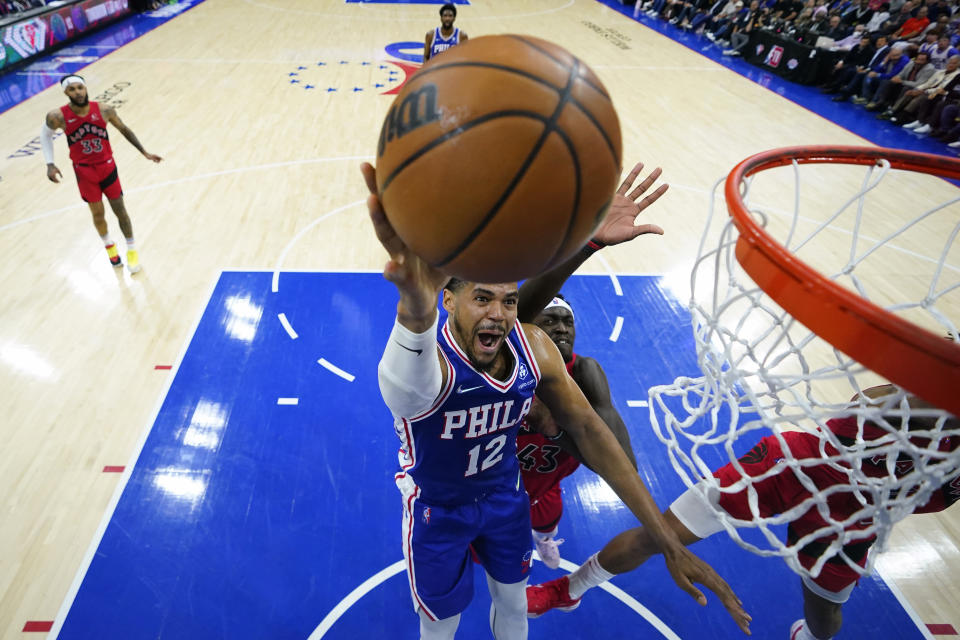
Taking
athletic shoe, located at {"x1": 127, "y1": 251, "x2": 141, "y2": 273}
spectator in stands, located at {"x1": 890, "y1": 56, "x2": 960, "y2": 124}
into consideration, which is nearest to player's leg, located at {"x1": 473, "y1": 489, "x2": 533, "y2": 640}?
athletic shoe, located at {"x1": 127, "y1": 251, "x2": 141, "y2": 273}

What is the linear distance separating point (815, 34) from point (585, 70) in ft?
45.2

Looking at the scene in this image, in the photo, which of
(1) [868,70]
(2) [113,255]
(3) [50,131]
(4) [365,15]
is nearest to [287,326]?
(2) [113,255]

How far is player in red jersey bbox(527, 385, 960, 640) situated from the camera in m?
2.32

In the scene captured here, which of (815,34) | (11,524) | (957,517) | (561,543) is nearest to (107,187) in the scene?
(11,524)

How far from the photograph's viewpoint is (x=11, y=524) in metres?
3.17

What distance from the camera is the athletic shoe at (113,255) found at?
16.7 ft

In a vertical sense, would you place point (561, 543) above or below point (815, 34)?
below

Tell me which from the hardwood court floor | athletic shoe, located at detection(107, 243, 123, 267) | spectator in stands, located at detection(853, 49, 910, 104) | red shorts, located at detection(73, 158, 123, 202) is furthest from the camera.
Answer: spectator in stands, located at detection(853, 49, 910, 104)

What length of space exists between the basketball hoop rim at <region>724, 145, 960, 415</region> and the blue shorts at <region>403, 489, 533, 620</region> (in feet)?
4.09

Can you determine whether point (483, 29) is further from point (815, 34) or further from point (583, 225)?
point (583, 225)

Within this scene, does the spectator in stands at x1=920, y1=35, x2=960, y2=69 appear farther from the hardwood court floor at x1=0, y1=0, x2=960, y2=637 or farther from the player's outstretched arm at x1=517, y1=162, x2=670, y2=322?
the player's outstretched arm at x1=517, y1=162, x2=670, y2=322

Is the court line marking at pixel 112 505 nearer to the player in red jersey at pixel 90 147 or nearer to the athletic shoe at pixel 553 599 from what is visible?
the player in red jersey at pixel 90 147

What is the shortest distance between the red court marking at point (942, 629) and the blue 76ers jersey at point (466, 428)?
8.23ft

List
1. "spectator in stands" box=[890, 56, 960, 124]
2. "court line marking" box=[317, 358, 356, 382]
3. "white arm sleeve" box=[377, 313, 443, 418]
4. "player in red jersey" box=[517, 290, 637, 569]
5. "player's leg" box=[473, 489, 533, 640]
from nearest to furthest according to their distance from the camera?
"white arm sleeve" box=[377, 313, 443, 418]
"player's leg" box=[473, 489, 533, 640]
"player in red jersey" box=[517, 290, 637, 569]
"court line marking" box=[317, 358, 356, 382]
"spectator in stands" box=[890, 56, 960, 124]
